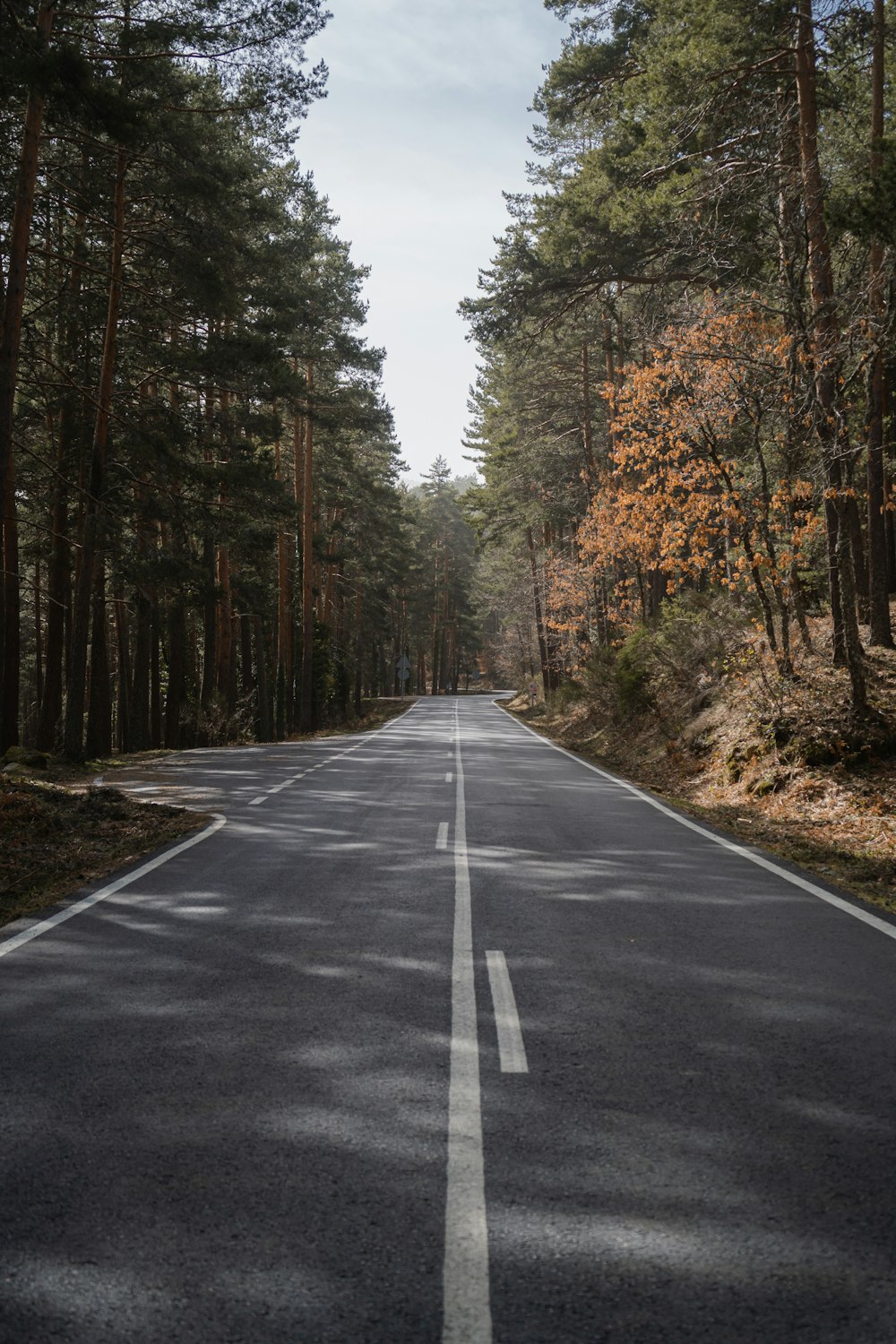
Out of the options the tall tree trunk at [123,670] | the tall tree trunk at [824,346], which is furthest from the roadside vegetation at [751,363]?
the tall tree trunk at [123,670]

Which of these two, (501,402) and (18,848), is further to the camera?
(501,402)

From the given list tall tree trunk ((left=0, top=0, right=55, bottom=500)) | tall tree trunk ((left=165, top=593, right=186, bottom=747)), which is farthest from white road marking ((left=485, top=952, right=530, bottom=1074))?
tall tree trunk ((left=165, top=593, right=186, bottom=747))

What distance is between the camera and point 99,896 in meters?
8.77

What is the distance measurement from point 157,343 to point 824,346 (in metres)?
15.9

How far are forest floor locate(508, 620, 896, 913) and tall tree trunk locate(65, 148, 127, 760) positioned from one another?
11.4m

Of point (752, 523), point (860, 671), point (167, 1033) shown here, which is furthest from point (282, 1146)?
point (752, 523)

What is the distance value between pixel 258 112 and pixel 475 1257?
19091mm

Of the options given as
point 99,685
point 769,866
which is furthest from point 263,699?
point 769,866

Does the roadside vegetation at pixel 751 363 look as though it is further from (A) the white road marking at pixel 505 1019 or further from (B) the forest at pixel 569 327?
(A) the white road marking at pixel 505 1019

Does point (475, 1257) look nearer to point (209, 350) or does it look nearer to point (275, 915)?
point (275, 915)

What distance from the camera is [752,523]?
16.1 metres

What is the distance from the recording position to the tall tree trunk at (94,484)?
20628 millimetres

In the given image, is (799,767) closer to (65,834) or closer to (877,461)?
(877,461)

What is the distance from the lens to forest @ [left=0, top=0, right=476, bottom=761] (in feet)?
53.2
